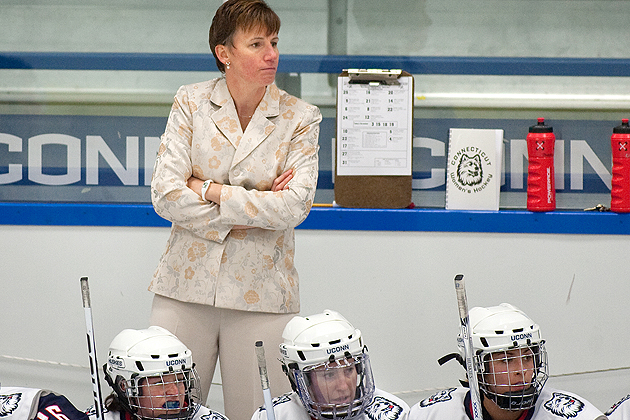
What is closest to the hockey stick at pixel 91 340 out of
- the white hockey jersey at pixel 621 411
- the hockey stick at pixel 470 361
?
the hockey stick at pixel 470 361

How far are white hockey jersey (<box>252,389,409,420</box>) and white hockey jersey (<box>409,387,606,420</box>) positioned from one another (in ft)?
0.18

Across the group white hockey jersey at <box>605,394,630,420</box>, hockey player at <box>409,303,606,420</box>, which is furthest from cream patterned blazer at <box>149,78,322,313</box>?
white hockey jersey at <box>605,394,630,420</box>

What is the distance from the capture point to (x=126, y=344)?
1.93m

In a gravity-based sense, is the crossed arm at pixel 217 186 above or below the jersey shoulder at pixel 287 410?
above

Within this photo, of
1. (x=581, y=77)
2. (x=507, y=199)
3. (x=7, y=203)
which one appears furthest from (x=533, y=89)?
(x=7, y=203)

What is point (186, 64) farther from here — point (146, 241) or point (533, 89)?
point (533, 89)

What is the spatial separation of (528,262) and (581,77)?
33.8 inches

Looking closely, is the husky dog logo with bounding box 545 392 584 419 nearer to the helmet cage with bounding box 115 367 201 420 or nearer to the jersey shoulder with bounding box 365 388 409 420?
the jersey shoulder with bounding box 365 388 409 420

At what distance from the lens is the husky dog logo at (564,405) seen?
1925 mm

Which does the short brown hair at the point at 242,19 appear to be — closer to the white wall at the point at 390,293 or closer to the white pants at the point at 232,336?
the white pants at the point at 232,336

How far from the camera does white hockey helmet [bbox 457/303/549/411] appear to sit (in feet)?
6.40

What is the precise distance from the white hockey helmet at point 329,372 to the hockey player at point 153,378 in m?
0.27

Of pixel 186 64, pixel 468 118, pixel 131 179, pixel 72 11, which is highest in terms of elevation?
pixel 72 11

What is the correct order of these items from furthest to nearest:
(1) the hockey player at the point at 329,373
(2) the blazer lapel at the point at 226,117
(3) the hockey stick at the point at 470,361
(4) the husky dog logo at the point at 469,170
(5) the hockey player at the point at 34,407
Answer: (4) the husky dog logo at the point at 469,170, (2) the blazer lapel at the point at 226,117, (1) the hockey player at the point at 329,373, (5) the hockey player at the point at 34,407, (3) the hockey stick at the point at 470,361
